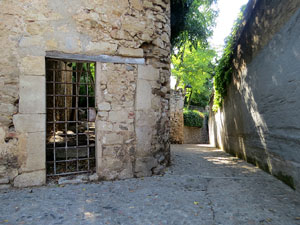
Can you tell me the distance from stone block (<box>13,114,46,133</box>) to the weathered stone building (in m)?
0.01

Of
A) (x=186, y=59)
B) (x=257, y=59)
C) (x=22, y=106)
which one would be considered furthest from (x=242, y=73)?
(x=186, y=59)

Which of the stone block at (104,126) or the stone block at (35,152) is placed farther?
the stone block at (104,126)

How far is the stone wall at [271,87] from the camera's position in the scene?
9.71ft

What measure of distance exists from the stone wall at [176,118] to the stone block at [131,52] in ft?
25.7

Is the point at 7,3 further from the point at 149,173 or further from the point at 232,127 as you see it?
the point at 232,127

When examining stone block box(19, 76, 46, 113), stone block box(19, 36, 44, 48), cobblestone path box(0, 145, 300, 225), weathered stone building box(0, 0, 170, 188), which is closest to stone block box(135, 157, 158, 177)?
weathered stone building box(0, 0, 170, 188)

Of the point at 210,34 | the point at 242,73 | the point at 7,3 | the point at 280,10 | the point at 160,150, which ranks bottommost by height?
the point at 160,150

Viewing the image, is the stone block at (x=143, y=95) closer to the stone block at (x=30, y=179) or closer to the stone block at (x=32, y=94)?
the stone block at (x=32, y=94)

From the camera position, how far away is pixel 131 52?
3.88 meters

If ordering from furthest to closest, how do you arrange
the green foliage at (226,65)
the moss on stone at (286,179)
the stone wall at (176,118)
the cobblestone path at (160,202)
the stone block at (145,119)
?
the stone wall at (176,118), the green foliage at (226,65), the stone block at (145,119), the moss on stone at (286,179), the cobblestone path at (160,202)

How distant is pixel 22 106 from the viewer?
329 cm

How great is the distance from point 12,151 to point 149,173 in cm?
228

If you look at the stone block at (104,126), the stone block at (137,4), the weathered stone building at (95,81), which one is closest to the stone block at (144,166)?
the weathered stone building at (95,81)

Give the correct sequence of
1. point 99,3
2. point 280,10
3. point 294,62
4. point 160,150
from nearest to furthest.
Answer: point 294,62
point 280,10
point 99,3
point 160,150
